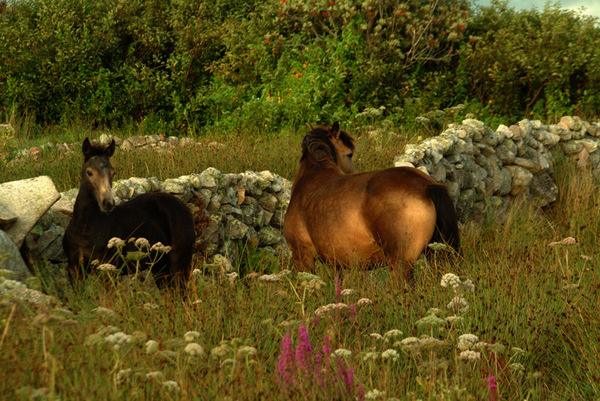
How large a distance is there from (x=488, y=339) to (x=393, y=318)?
0.84 metres

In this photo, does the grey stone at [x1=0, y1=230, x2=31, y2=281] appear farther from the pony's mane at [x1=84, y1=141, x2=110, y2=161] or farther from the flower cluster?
the flower cluster

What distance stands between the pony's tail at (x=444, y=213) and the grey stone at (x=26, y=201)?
3.45 m

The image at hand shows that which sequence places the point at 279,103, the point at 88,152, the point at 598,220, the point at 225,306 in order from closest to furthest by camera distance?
the point at 225,306 → the point at 88,152 → the point at 598,220 → the point at 279,103

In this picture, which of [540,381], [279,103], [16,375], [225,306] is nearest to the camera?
[16,375]

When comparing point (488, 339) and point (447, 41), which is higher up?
point (447, 41)

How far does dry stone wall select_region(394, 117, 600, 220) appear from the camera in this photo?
11.1 m

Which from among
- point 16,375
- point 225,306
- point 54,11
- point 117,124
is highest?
point 54,11

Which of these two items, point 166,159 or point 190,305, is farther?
point 166,159

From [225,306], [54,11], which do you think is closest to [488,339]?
[225,306]

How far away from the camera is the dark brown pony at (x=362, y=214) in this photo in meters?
6.16

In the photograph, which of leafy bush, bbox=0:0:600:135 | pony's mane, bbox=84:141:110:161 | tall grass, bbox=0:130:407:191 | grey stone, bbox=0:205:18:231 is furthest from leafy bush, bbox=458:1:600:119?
grey stone, bbox=0:205:18:231

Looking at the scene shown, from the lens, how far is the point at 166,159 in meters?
10.8

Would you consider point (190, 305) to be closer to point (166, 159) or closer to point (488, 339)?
point (488, 339)

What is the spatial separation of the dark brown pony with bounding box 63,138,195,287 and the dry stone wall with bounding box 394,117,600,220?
152 inches
